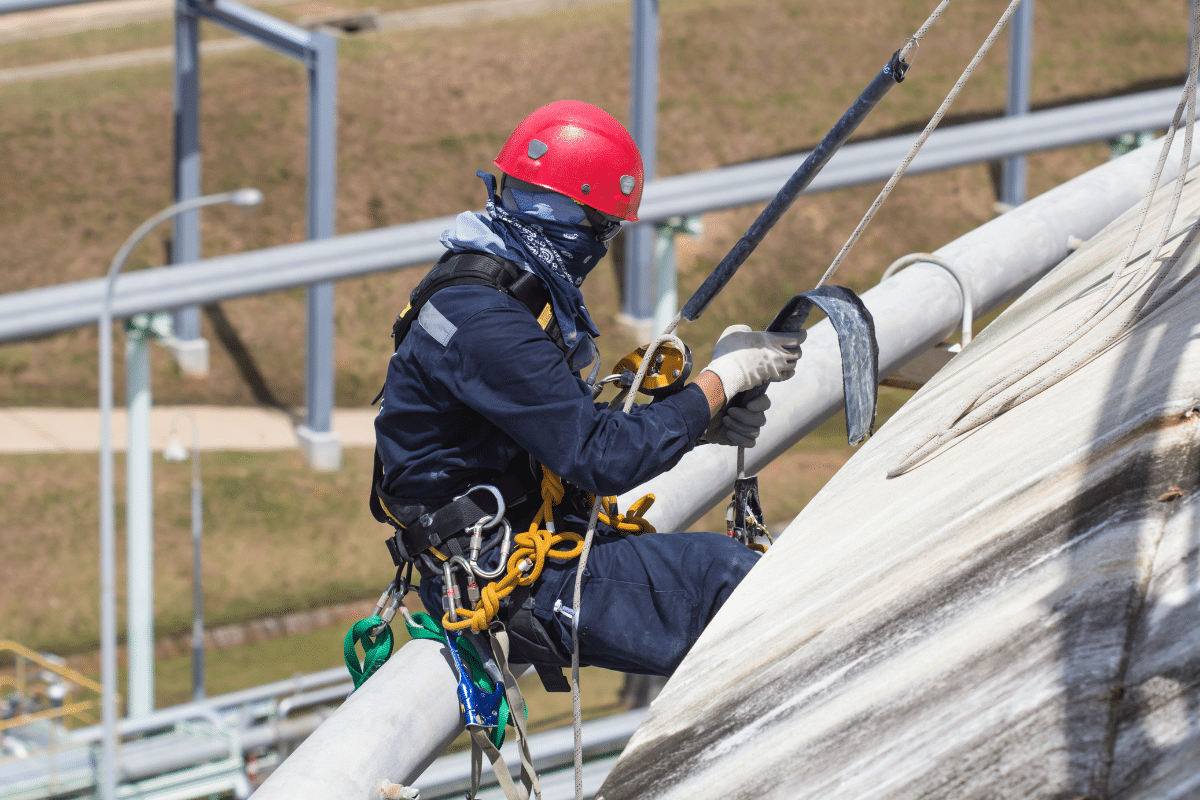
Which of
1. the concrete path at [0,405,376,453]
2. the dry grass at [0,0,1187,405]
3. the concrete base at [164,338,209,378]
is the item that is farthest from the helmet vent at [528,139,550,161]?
the concrete base at [164,338,209,378]

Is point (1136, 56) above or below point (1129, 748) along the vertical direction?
above

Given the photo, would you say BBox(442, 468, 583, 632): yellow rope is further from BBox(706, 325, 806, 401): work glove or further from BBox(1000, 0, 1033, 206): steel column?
BBox(1000, 0, 1033, 206): steel column

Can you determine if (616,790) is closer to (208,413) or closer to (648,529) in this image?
(648,529)

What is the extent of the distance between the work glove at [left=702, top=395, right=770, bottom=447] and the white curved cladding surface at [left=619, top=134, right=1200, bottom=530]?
23 cm

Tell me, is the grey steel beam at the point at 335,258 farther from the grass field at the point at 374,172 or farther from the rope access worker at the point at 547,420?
the grass field at the point at 374,172

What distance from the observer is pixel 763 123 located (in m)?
Result: 27.0

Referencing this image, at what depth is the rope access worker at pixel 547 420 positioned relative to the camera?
282 cm

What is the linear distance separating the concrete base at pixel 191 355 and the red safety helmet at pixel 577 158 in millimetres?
19665

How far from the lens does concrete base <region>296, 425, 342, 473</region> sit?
748 inches

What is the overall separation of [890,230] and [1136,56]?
30.0 ft

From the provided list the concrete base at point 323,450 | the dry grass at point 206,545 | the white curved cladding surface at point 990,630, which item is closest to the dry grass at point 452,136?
the concrete base at point 323,450

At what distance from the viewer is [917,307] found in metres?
3.70

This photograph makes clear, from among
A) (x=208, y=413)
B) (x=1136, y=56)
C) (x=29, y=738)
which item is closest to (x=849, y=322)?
(x=29, y=738)

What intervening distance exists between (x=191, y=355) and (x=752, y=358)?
20.0 metres
